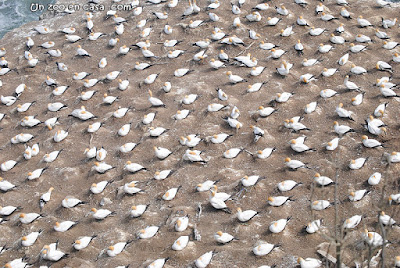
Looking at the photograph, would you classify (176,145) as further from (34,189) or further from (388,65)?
(388,65)

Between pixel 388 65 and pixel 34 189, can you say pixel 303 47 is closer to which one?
pixel 388 65

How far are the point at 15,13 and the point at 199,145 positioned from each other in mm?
25476

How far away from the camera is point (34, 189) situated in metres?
22.0

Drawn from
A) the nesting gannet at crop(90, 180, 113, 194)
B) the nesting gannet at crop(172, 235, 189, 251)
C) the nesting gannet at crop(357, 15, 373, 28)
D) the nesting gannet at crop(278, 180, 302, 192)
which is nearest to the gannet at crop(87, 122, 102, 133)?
the nesting gannet at crop(90, 180, 113, 194)

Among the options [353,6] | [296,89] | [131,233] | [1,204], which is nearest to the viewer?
[131,233]

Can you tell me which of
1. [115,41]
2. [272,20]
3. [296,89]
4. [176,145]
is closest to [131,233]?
[176,145]

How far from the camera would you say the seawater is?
4044cm

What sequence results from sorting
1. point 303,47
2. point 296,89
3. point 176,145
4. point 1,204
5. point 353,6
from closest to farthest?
point 1,204
point 176,145
point 296,89
point 303,47
point 353,6

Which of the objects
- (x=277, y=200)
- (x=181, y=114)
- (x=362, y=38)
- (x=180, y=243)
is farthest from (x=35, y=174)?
→ (x=362, y=38)

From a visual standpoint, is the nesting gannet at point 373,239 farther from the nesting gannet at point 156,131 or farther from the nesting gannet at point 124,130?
the nesting gannet at point 124,130

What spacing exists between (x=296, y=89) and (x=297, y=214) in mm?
8155

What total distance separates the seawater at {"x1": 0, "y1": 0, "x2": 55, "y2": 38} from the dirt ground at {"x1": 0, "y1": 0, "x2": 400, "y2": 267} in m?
8.43

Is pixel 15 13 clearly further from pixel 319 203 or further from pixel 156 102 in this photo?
pixel 319 203

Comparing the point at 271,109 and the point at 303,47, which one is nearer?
the point at 271,109
